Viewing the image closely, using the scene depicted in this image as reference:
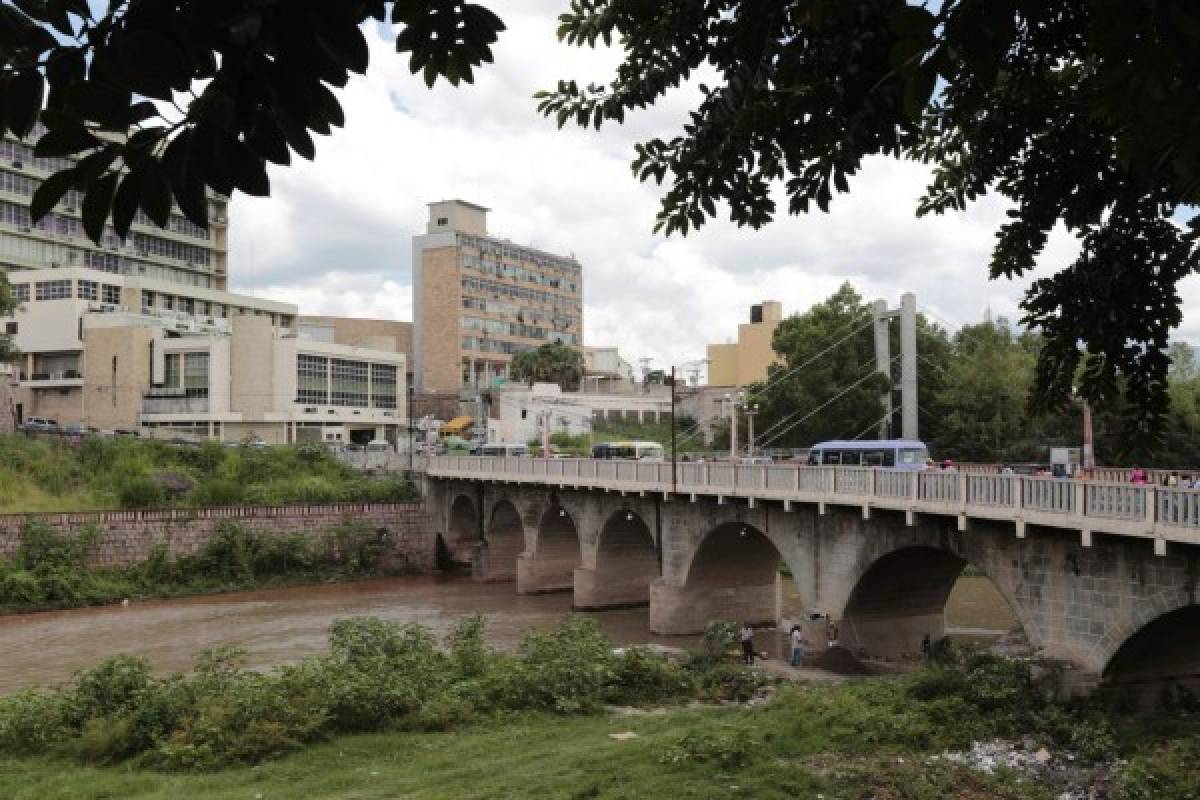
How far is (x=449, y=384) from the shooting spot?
9138 centimetres

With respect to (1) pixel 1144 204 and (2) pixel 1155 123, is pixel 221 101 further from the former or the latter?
(1) pixel 1144 204

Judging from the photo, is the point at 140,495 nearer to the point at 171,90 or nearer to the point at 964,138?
the point at 964,138

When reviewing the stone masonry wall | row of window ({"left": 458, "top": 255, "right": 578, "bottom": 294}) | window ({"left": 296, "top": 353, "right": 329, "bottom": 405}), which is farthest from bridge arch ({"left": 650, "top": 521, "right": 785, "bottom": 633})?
row of window ({"left": 458, "top": 255, "right": 578, "bottom": 294})

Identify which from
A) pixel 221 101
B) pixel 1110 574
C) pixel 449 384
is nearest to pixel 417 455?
pixel 449 384

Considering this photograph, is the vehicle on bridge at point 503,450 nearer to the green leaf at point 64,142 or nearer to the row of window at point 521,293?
the row of window at point 521,293

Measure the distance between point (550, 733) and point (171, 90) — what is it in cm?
1499

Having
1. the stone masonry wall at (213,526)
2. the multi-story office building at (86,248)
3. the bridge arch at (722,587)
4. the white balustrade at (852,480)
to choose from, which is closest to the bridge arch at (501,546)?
the stone masonry wall at (213,526)

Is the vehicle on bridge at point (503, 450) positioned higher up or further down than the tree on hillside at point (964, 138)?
further down

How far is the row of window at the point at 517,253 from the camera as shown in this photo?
9194cm

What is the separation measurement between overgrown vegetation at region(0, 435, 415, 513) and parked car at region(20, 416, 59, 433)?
11.3ft

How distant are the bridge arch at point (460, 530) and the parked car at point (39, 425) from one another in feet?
76.8

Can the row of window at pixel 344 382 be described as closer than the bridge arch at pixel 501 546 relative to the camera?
No

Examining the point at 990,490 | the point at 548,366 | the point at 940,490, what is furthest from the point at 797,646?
the point at 548,366

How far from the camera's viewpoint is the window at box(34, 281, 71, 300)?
70062 millimetres
